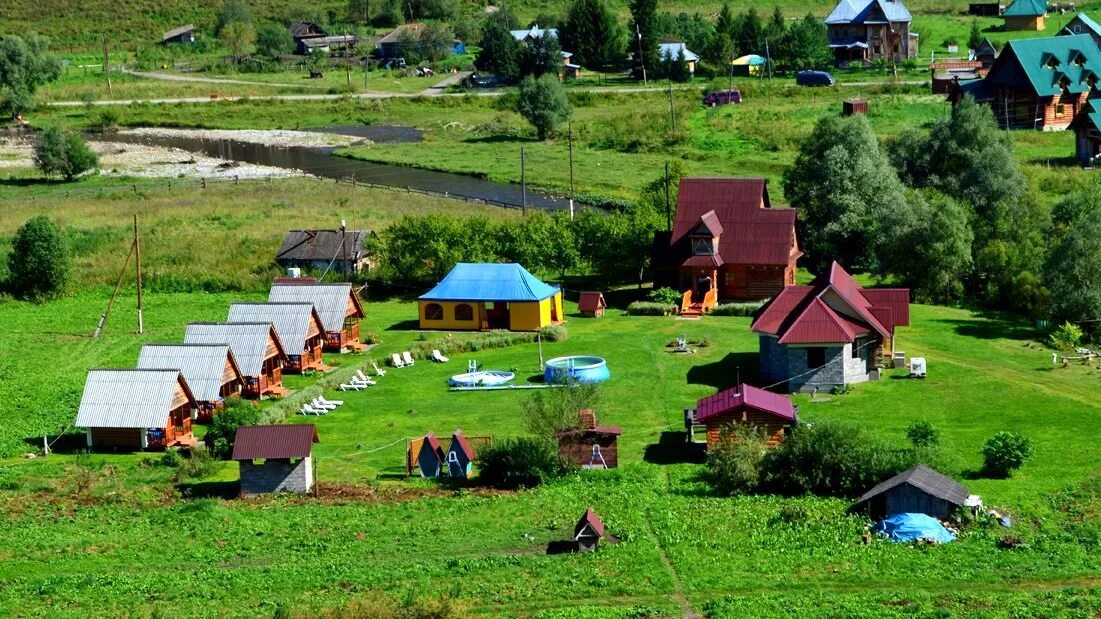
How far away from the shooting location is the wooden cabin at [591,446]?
134 feet

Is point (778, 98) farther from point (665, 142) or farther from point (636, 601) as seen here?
point (636, 601)

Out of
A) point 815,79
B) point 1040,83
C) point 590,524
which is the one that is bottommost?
point 590,524

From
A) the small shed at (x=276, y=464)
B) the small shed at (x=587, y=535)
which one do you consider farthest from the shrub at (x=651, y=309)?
the small shed at (x=587, y=535)

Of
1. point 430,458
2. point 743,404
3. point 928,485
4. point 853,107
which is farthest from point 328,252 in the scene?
point 853,107

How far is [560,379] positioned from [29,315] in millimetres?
23424

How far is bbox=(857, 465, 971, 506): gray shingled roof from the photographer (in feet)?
116

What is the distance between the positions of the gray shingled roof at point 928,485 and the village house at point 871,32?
8539 centimetres

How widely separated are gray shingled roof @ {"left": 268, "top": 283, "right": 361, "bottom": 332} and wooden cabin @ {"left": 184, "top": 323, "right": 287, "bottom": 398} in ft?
12.5

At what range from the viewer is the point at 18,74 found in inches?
4594

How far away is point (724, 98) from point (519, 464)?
6976 centimetres

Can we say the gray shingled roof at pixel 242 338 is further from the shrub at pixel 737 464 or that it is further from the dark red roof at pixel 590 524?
the dark red roof at pixel 590 524

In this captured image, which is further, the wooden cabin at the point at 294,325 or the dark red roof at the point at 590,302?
the dark red roof at the point at 590,302

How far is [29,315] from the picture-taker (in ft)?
198

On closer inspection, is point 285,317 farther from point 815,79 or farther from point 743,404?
point 815,79
